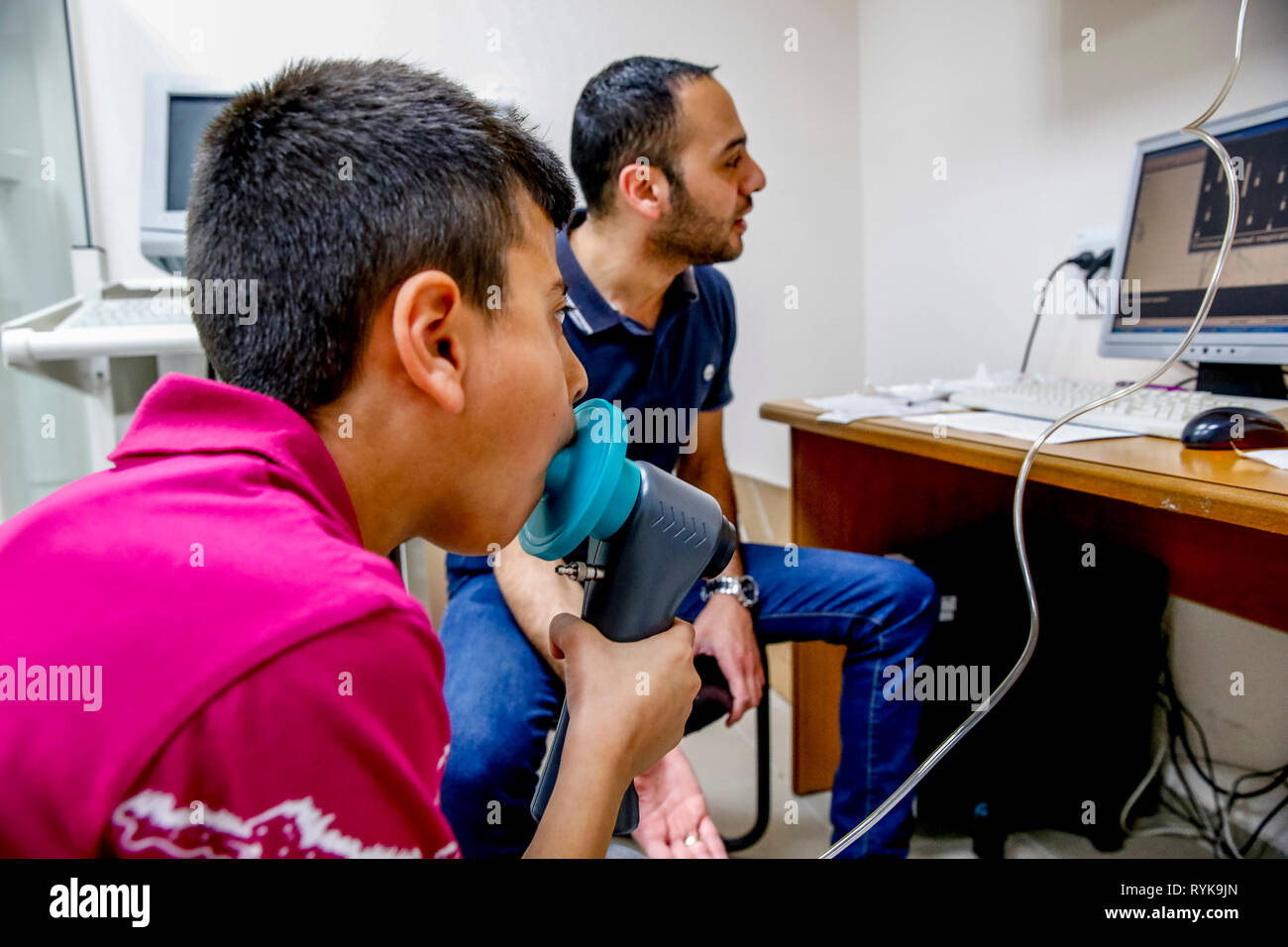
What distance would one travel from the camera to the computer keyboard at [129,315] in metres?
1.18

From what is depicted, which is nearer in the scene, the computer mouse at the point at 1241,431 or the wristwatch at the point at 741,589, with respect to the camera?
the computer mouse at the point at 1241,431

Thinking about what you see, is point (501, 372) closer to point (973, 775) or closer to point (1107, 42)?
point (973, 775)

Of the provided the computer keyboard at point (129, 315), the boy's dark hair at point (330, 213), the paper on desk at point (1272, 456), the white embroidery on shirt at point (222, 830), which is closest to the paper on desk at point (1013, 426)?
the paper on desk at point (1272, 456)

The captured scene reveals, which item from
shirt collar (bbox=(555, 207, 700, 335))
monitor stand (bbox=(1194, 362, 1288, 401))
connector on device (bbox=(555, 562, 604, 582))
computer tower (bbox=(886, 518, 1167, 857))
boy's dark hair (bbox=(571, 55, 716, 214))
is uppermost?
boy's dark hair (bbox=(571, 55, 716, 214))

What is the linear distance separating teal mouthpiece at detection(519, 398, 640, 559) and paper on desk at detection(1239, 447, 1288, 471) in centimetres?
58

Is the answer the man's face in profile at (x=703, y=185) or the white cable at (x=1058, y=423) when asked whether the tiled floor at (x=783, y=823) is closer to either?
the white cable at (x=1058, y=423)

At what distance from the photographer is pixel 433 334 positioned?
1.49 feet

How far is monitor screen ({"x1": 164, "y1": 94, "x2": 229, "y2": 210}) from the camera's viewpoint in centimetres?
137

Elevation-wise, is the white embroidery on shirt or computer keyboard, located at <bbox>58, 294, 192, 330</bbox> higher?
computer keyboard, located at <bbox>58, 294, 192, 330</bbox>

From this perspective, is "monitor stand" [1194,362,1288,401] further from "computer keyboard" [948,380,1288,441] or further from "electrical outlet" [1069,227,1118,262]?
→ "electrical outlet" [1069,227,1118,262]

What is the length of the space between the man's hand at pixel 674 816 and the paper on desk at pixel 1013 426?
1.73 feet

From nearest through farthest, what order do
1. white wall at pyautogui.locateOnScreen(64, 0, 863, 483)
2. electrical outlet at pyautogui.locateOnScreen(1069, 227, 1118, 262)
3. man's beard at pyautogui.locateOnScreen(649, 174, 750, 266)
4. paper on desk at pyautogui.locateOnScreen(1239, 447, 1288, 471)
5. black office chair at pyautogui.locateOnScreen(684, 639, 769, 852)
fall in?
paper on desk at pyautogui.locateOnScreen(1239, 447, 1288, 471), black office chair at pyautogui.locateOnScreen(684, 639, 769, 852), man's beard at pyautogui.locateOnScreen(649, 174, 750, 266), electrical outlet at pyautogui.locateOnScreen(1069, 227, 1118, 262), white wall at pyautogui.locateOnScreen(64, 0, 863, 483)

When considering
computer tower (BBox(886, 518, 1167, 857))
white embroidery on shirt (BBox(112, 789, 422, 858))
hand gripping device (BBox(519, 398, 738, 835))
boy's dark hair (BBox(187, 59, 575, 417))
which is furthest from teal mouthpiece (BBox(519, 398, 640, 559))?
computer tower (BBox(886, 518, 1167, 857))

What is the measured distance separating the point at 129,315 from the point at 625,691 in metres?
1.09
